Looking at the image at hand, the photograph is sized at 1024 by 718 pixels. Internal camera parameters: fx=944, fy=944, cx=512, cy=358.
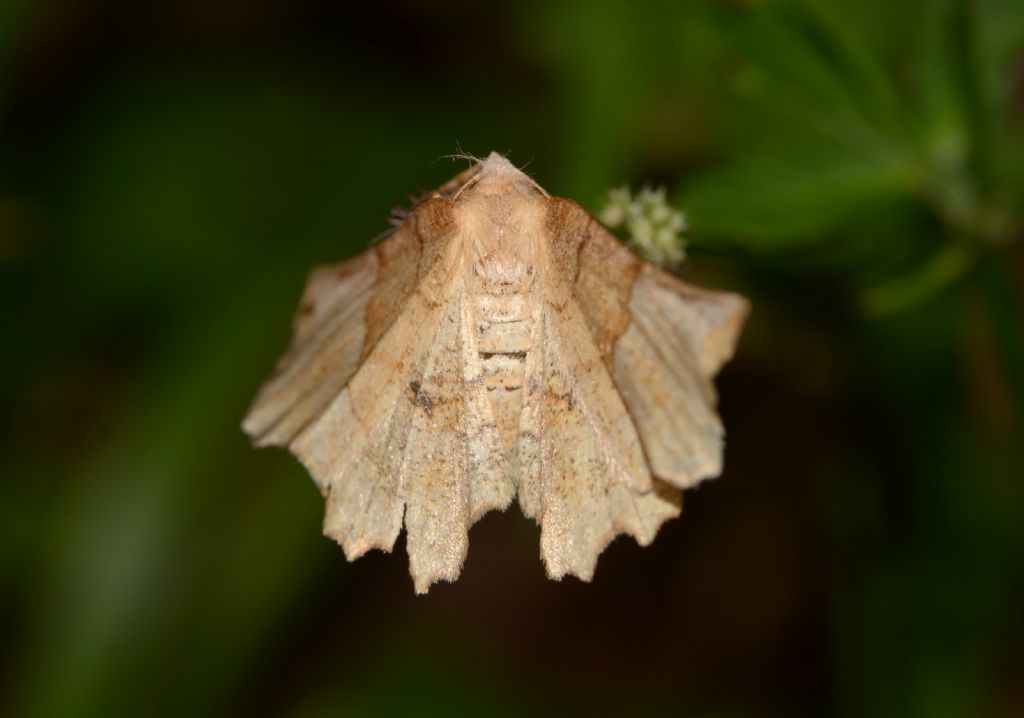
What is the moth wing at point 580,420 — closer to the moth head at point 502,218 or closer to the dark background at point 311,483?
the moth head at point 502,218

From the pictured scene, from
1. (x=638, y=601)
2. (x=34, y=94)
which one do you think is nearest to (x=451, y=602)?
(x=638, y=601)

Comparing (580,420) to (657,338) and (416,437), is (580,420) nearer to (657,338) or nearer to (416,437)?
(657,338)

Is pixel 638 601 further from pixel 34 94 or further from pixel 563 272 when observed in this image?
pixel 34 94

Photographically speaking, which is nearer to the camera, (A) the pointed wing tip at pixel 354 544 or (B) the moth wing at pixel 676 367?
(B) the moth wing at pixel 676 367

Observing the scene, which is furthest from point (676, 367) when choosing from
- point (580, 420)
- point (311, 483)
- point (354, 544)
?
point (311, 483)

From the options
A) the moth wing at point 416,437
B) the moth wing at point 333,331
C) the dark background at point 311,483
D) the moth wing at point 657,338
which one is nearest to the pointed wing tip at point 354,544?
the moth wing at point 416,437

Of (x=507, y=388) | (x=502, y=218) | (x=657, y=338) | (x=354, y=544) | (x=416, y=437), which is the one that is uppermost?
(x=502, y=218)

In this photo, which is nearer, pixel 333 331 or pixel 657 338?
pixel 657 338
